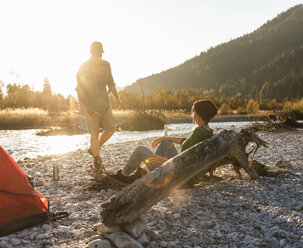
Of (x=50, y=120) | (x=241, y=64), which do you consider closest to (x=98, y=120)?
(x=50, y=120)

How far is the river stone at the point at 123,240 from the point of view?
2.25 meters

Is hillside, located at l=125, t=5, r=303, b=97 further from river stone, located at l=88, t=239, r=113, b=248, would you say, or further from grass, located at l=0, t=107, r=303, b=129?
river stone, located at l=88, t=239, r=113, b=248

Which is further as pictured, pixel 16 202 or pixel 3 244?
pixel 16 202

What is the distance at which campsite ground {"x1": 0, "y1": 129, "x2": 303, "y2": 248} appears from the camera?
2.53 metres

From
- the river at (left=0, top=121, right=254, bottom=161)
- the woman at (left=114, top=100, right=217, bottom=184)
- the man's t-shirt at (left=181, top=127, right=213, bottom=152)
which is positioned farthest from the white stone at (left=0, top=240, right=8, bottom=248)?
the river at (left=0, top=121, right=254, bottom=161)

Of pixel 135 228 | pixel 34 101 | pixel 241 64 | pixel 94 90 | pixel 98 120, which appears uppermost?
pixel 241 64

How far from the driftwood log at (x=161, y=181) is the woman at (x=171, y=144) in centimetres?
28

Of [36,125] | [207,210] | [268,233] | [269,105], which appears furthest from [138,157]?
[269,105]

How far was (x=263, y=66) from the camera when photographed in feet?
327

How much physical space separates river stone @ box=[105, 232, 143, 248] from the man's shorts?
274 centimetres

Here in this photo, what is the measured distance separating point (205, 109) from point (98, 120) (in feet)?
7.12

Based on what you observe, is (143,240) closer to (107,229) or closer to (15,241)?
(107,229)

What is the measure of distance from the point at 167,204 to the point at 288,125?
534 inches

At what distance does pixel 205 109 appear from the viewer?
3.71 m
